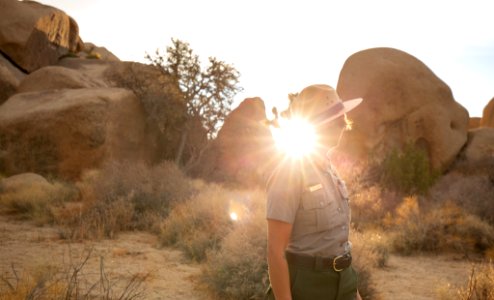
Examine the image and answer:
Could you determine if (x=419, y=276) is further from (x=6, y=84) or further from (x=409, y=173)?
(x=6, y=84)

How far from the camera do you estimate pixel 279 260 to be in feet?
7.32

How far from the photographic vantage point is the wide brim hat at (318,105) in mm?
2520

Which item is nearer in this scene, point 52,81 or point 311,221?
point 311,221

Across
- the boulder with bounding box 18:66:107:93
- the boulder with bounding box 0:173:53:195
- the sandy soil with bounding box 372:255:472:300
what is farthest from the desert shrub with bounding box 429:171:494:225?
the boulder with bounding box 18:66:107:93

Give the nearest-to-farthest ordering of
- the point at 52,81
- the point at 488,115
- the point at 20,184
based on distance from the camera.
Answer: the point at 20,184 → the point at 52,81 → the point at 488,115

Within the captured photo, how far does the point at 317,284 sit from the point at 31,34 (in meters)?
27.2

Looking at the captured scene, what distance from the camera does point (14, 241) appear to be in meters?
7.72

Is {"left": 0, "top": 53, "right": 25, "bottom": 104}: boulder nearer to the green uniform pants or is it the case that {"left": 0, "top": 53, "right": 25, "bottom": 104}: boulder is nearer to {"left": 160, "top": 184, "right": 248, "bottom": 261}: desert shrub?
{"left": 160, "top": 184, "right": 248, "bottom": 261}: desert shrub

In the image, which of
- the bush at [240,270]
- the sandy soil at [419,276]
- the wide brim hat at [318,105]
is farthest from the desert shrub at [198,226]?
the wide brim hat at [318,105]

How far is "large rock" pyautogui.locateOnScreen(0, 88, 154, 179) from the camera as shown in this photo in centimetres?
1500

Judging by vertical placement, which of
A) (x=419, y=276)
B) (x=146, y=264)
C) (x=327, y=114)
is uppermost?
(x=327, y=114)

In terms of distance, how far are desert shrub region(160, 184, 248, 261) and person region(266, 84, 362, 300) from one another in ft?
15.9

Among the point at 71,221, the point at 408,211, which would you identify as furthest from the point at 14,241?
the point at 408,211

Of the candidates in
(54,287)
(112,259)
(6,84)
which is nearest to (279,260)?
(54,287)
